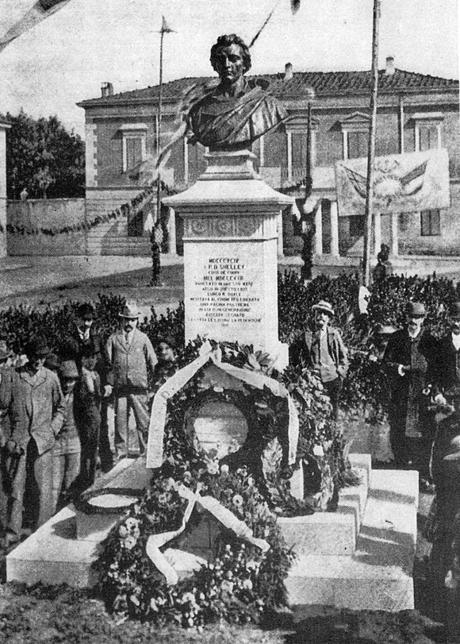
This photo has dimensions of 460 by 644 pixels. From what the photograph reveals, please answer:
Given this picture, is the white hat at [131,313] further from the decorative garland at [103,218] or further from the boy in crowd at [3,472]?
the decorative garland at [103,218]

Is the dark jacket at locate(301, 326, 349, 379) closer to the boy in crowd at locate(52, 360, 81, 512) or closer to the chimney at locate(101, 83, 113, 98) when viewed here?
the boy in crowd at locate(52, 360, 81, 512)

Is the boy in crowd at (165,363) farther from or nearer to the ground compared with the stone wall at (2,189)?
nearer to the ground

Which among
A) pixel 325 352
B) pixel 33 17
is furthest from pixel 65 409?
pixel 33 17

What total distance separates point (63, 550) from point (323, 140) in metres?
11.3

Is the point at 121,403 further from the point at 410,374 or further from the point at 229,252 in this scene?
the point at 410,374

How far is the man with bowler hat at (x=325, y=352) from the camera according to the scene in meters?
7.34

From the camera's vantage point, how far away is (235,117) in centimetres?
639

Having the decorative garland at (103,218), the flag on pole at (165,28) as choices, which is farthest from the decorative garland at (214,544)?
the decorative garland at (103,218)

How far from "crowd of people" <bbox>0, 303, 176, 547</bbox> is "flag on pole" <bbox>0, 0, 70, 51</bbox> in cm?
301

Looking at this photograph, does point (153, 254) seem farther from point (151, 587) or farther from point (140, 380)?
point (151, 587)

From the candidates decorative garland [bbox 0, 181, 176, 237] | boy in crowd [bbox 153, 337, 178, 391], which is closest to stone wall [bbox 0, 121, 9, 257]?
decorative garland [bbox 0, 181, 176, 237]

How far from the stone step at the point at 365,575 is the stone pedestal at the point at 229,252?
163 centimetres

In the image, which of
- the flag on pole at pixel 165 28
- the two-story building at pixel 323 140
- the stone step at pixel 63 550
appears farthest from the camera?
the two-story building at pixel 323 140

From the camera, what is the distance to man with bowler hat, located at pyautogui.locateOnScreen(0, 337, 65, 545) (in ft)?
19.7
